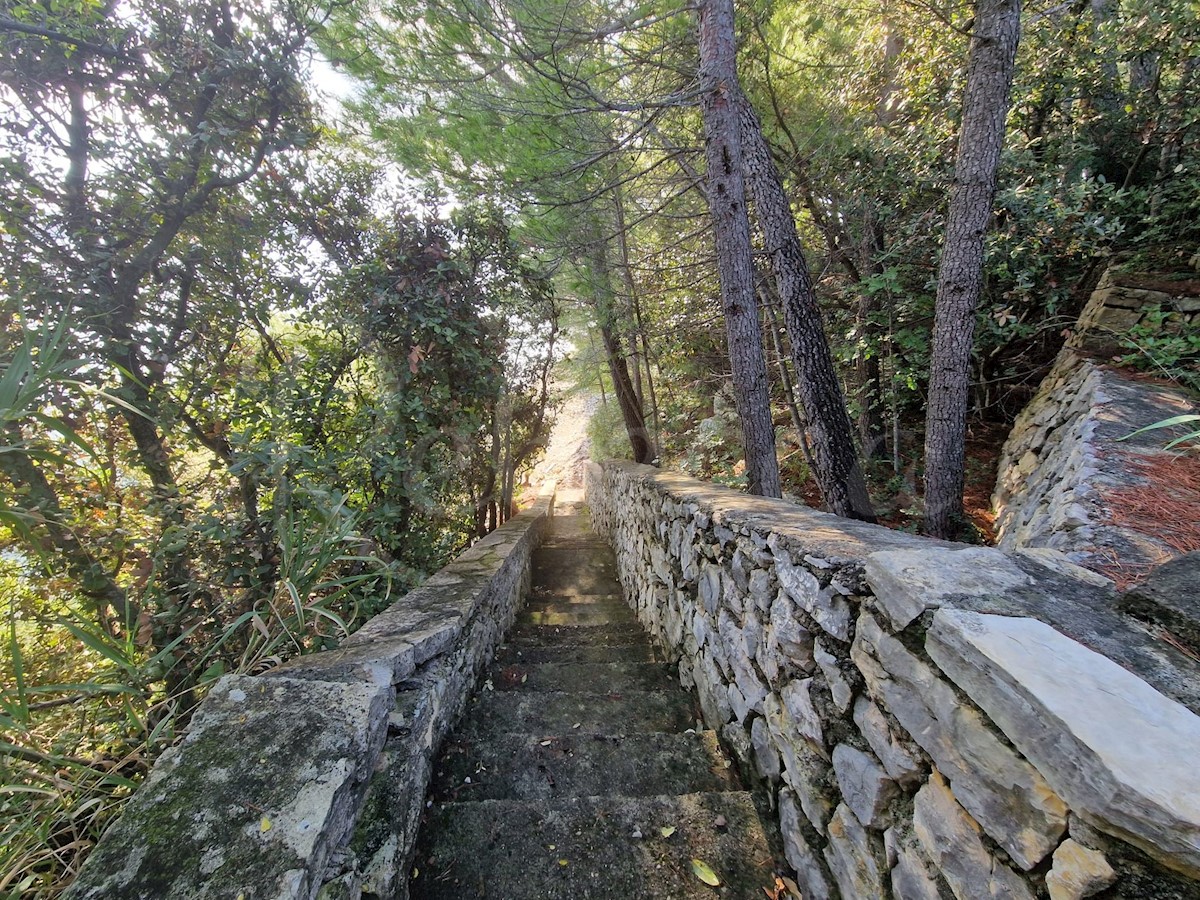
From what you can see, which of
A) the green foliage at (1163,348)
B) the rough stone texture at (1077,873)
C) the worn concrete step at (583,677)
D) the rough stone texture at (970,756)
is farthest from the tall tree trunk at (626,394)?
the rough stone texture at (1077,873)

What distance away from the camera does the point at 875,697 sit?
1172mm

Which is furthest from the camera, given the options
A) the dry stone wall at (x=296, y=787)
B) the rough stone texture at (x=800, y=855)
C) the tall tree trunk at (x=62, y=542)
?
the tall tree trunk at (x=62, y=542)

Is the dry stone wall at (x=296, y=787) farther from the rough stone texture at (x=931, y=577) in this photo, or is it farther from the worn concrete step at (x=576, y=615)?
the worn concrete step at (x=576, y=615)

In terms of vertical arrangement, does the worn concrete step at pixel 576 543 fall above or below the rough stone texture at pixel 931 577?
below

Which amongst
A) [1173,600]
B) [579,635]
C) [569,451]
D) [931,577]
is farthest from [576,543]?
[569,451]

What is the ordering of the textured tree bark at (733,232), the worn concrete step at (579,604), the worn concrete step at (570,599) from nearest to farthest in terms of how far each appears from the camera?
the textured tree bark at (733,232) < the worn concrete step at (579,604) < the worn concrete step at (570,599)

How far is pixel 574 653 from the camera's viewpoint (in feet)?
10.2

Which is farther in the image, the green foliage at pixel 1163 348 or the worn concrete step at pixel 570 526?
the worn concrete step at pixel 570 526

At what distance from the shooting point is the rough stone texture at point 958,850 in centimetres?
81

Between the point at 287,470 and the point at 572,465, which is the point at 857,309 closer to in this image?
the point at 287,470

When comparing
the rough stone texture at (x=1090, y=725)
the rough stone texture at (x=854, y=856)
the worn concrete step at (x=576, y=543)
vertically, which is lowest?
the worn concrete step at (x=576, y=543)

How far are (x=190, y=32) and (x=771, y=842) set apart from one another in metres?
5.10

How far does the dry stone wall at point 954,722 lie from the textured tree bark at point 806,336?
72.8 inches

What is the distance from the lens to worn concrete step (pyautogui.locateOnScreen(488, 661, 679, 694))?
103 inches
